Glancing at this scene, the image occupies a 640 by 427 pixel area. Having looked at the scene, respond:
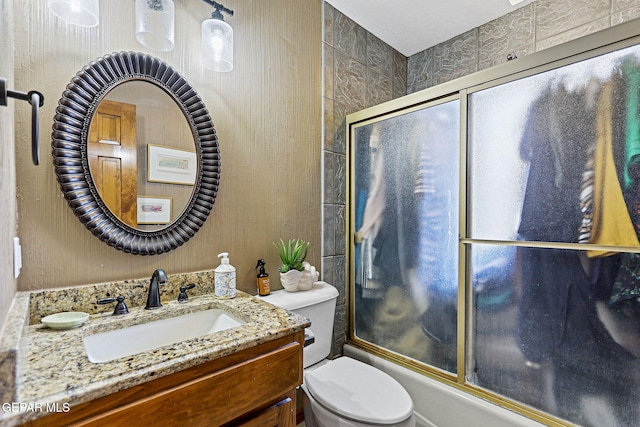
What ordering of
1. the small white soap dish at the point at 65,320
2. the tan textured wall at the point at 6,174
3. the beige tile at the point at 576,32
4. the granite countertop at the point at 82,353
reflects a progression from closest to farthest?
the granite countertop at the point at 82,353 → the tan textured wall at the point at 6,174 → the small white soap dish at the point at 65,320 → the beige tile at the point at 576,32

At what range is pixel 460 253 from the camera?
4.87 ft

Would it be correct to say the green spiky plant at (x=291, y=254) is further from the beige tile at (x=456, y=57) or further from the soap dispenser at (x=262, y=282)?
the beige tile at (x=456, y=57)

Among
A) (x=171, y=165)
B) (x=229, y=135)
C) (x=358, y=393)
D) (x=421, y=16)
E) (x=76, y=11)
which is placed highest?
(x=421, y=16)

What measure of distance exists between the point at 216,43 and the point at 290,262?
41.9 inches

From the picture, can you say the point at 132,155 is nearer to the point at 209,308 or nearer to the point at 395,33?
the point at 209,308

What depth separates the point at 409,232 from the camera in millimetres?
1713

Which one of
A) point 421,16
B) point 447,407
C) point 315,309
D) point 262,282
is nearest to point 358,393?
point 315,309

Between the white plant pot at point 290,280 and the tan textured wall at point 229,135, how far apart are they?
0.35ft

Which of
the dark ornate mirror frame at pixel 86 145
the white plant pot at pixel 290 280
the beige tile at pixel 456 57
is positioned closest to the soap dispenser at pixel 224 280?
the dark ornate mirror frame at pixel 86 145

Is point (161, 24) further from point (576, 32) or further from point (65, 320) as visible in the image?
point (576, 32)

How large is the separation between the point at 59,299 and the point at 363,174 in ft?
5.20

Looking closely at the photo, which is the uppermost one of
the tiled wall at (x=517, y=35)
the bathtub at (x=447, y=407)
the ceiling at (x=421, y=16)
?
the ceiling at (x=421, y=16)

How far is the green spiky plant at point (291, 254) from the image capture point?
1.59m

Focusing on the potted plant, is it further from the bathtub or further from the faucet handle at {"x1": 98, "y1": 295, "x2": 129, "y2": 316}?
the bathtub
